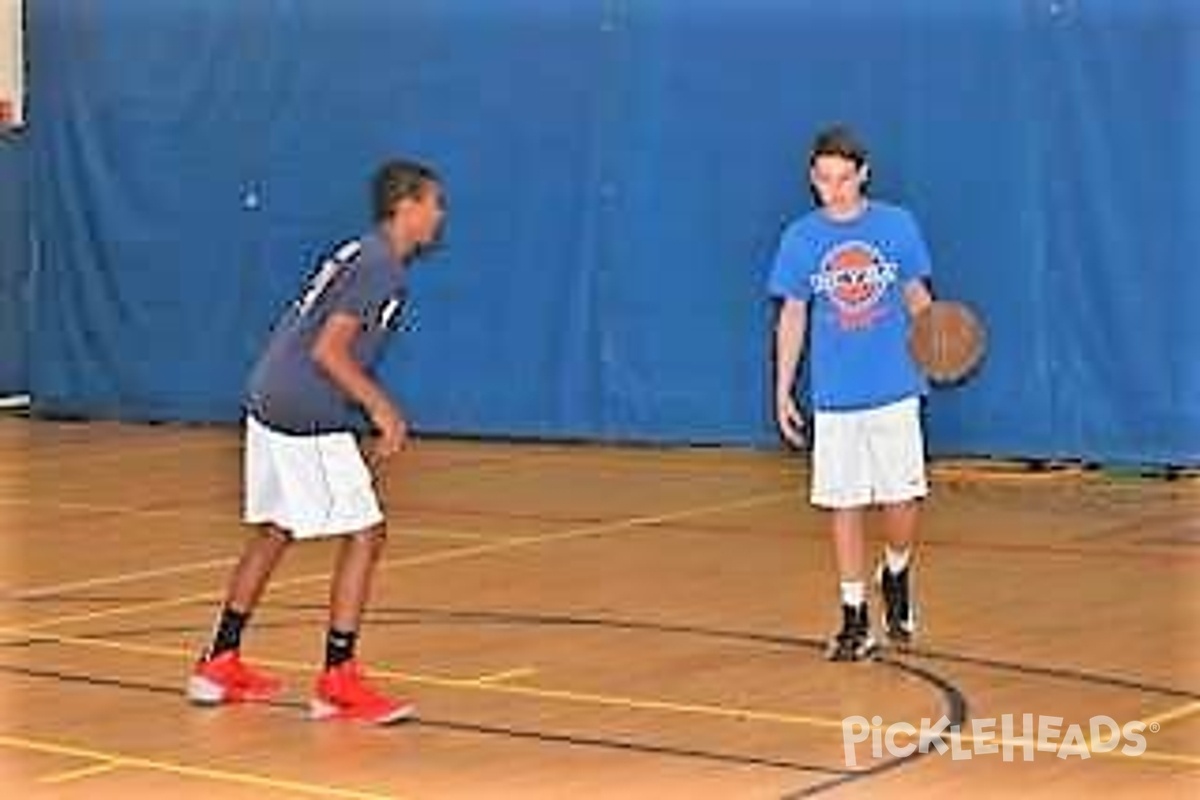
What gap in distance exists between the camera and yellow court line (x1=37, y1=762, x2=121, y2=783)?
6.72 meters

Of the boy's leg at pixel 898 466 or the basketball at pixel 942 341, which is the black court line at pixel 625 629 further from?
the basketball at pixel 942 341

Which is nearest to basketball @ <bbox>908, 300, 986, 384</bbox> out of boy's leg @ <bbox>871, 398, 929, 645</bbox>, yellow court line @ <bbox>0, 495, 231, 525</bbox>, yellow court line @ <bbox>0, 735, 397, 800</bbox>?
boy's leg @ <bbox>871, 398, 929, 645</bbox>

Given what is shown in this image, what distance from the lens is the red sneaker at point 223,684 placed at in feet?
25.3

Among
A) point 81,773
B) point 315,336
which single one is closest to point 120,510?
point 315,336

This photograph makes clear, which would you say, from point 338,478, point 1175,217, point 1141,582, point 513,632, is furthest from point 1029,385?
point 338,478

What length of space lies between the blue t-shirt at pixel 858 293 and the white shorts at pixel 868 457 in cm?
5

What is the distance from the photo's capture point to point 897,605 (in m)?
8.73

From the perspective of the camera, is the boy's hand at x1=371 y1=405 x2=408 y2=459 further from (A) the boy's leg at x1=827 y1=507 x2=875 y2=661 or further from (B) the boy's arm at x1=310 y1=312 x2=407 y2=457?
(A) the boy's leg at x1=827 y1=507 x2=875 y2=661

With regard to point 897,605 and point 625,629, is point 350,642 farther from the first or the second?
point 897,605

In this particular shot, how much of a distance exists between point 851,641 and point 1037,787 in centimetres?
194

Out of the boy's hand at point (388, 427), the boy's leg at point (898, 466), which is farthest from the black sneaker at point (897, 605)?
the boy's hand at point (388, 427)

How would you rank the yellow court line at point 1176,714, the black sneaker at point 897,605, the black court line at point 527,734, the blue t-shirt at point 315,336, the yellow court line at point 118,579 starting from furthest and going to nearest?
the yellow court line at point 118,579 → the black sneaker at point 897,605 → the yellow court line at point 1176,714 → the blue t-shirt at point 315,336 → the black court line at point 527,734

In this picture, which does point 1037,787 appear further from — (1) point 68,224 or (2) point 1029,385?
(1) point 68,224

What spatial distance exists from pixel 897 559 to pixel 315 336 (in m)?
2.29
